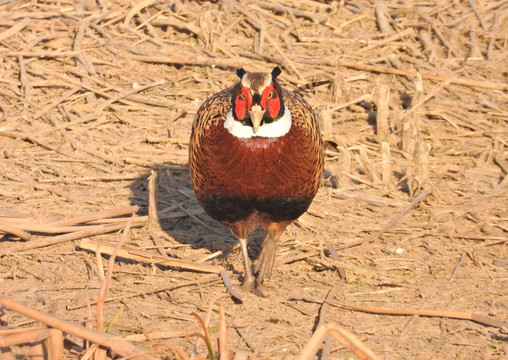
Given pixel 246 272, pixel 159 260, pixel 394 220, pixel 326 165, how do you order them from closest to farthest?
1. pixel 159 260
2. pixel 246 272
3. pixel 394 220
4. pixel 326 165

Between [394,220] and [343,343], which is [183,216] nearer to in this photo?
[394,220]

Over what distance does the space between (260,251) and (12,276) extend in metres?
1.61

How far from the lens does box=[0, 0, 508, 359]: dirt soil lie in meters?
4.36

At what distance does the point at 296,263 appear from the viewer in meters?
5.15

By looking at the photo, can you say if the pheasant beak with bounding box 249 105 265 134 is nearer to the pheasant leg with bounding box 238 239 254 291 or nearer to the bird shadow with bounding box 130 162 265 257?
the pheasant leg with bounding box 238 239 254 291

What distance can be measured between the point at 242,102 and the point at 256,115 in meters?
0.12

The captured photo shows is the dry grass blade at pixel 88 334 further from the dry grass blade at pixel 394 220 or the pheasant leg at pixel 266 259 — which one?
the dry grass blade at pixel 394 220

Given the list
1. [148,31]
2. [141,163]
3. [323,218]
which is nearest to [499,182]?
[323,218]

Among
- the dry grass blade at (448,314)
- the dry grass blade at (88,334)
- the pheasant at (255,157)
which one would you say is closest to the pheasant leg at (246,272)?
the pheasant at (255,157)

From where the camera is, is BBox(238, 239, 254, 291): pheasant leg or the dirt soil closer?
the dirt soil

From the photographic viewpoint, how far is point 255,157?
4.34 m

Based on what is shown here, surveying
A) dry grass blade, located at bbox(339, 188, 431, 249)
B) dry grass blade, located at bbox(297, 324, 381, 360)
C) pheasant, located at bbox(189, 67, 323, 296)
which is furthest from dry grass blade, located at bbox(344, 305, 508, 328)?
dry grass blade, located at bbox(297, 324, 381, 360)

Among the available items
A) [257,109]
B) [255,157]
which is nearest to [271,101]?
[257,109]

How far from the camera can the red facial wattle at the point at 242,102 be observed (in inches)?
165
